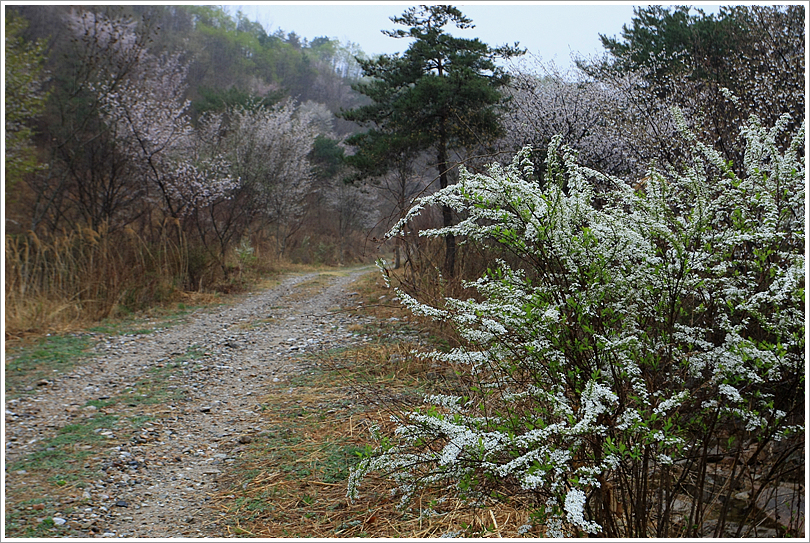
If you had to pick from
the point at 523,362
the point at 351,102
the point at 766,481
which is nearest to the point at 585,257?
the point at 523,362

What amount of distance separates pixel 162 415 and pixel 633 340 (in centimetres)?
365

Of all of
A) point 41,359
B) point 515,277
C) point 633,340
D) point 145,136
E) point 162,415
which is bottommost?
point 162,415

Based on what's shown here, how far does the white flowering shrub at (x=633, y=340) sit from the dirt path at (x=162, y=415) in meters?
1.45

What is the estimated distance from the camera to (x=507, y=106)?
10945mm

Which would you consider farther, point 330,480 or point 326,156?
point 326,156

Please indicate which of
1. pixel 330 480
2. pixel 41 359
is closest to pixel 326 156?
pixel 41 359

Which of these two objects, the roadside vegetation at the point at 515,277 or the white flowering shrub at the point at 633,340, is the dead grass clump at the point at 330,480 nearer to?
the roadside vegetation at the point at 515,277

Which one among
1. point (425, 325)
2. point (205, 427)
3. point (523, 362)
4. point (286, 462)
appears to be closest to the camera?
point (523, 362)

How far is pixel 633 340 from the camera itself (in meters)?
1.65

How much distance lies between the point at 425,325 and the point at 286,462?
10.3ft

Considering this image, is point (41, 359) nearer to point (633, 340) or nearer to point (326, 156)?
point (633, 340)

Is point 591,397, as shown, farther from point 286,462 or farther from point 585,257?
point 286,462

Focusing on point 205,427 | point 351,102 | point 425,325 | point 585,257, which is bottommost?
point 205,427

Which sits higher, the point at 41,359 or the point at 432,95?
the point at 432,95
